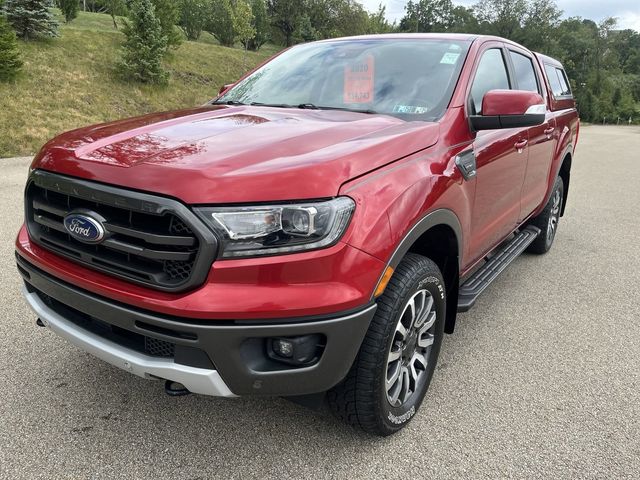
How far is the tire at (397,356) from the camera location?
2084 millimetres

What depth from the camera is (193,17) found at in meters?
33.6

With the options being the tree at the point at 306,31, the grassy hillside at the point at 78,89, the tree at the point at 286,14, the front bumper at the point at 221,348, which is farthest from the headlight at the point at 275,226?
the tree at the point at 286,14

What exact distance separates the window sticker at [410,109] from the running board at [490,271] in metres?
1.06

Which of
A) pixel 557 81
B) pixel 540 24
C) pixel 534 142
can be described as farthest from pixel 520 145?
pixel 540 24

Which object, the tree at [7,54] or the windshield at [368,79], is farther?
the tree at [7,54]

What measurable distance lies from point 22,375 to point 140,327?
1.40 m

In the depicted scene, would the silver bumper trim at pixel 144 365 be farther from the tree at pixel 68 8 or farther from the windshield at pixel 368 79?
the tree at pixel 68 8

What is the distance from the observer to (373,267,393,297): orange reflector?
6.52ft

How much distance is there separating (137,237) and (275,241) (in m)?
0.50

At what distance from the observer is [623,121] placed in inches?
2464

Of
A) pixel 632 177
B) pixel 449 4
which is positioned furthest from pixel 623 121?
pixel 632 177

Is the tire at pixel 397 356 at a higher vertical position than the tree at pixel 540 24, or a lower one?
lower

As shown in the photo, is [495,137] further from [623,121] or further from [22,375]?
[623,121]

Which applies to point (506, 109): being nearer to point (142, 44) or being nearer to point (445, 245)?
point (445, 245)
